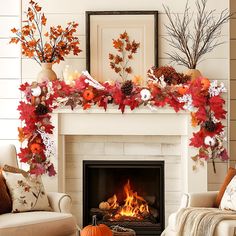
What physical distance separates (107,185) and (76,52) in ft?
3.97

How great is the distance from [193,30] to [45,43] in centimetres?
126

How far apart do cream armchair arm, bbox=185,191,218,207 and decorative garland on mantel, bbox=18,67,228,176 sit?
1.63 feet

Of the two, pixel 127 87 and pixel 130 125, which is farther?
pixel 130 125

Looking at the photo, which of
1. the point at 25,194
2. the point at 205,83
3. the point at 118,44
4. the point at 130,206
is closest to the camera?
the point at 25,194

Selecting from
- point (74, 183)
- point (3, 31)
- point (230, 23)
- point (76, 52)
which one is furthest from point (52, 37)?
point (230, 23)

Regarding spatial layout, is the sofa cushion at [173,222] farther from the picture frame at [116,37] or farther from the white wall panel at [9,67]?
the white wall panel at [9,67]

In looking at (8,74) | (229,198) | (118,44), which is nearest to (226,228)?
(229,198)

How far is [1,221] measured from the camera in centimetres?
436

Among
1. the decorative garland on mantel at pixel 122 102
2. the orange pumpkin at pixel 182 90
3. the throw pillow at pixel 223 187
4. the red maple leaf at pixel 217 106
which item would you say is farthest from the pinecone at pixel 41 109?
the throw pillow at pixel 223 187

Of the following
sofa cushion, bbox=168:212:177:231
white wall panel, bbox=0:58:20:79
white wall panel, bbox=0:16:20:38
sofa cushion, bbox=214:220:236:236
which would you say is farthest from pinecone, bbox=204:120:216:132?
white wall panel, bbox=0:16:20:38

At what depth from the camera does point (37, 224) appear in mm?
4410

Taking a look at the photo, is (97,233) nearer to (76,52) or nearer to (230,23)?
(76,52)

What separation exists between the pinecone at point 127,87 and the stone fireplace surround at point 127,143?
18 cm

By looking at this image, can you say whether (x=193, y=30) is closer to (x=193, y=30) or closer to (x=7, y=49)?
(x=193, y=30)
